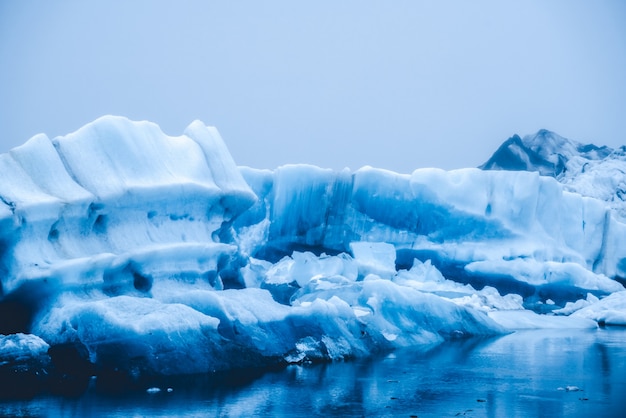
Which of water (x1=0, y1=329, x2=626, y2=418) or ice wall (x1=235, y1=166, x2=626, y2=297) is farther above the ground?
ice wall (x1=235, y1=166, x2=626, y2=297)

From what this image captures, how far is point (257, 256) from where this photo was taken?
1878 cm

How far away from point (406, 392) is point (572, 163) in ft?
69.0

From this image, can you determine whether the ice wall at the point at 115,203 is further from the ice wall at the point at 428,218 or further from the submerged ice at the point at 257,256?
the ice wall at the point at 428,218

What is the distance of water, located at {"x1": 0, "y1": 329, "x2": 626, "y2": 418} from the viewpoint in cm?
652

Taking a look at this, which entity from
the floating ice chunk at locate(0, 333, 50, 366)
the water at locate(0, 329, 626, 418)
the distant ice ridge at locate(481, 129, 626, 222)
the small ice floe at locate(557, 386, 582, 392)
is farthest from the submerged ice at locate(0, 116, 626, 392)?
the distant ice ridge at locate(481, 129, 626, 222)

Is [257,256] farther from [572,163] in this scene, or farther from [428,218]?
[572,163]

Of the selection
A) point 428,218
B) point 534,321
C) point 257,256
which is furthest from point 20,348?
point 428,218

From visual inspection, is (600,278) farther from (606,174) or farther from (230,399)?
(230,399)

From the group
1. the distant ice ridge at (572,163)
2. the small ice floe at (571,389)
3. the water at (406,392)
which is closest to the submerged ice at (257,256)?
the water at (406,392)

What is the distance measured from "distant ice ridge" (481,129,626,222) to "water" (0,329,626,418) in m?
14.4

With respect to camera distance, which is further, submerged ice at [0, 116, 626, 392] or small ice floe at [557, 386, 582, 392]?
submerged ice at [0, 116, 626, 392]

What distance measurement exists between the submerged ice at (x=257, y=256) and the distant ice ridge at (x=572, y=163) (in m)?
4.25

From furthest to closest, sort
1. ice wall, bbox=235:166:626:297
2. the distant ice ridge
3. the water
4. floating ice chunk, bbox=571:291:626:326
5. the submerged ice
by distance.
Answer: the distant ice ridge, ice wall, bbox=235:166:626:297, floating ice chunk, bbox=571:291:626:326, the submerged ice, the water

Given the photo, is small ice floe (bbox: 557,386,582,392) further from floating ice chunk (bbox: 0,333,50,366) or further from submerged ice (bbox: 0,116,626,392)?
floating ice chunk (bbox: 0,333,50,366)
